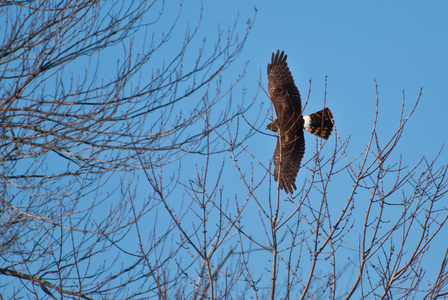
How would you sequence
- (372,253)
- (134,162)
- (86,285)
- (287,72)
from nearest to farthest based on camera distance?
1. (372,253)
2. (86,285)
3. (134,162)
4. (287,72)

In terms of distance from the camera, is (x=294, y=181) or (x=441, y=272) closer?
(x=441, y=272)

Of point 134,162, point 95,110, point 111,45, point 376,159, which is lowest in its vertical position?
point 376,159

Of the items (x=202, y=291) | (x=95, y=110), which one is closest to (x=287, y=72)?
(x=95, y=110)

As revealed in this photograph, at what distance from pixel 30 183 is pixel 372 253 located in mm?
3447

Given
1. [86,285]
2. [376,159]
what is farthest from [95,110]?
[376,159]

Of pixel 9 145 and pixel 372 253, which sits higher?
pixel 9 145

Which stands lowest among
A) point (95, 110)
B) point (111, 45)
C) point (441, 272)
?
point (441, 272)

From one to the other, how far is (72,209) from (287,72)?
112 inches

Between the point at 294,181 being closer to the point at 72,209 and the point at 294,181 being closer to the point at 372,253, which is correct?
the point at 72,209

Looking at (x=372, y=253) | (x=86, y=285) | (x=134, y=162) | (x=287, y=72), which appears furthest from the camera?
(x=287, y=72)

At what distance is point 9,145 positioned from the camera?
5223mm

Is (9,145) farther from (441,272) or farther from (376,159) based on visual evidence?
(441,272)

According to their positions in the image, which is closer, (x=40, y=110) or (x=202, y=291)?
(x=202, y=291)

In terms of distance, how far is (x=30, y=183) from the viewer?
5.50 m
